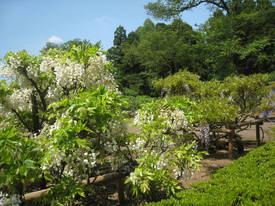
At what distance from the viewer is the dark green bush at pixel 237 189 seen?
329 centimetres

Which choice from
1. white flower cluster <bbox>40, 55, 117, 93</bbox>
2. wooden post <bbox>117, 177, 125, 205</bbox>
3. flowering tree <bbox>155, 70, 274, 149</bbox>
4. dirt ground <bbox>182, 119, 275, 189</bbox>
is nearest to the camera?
white flower cluster <bbox>40, 55, 117, 93</bbox>

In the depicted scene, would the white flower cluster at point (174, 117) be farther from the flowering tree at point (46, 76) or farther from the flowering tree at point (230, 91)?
the flowering tree at point (230, 91)

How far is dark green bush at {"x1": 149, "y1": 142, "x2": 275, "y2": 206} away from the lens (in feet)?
10.8

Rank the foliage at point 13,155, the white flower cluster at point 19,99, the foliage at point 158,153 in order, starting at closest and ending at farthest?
the foliage at point 13,155 → the foliage at point 158,153 → the white flower cluster at point 19,99

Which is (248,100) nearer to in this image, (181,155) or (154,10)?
(181,155)

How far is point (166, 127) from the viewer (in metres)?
4.14

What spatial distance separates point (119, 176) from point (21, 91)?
289 cm

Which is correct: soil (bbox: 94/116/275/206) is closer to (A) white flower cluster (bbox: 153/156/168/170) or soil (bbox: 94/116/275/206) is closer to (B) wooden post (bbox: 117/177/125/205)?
(B) wooden post (bbox: 117/177/125/205)

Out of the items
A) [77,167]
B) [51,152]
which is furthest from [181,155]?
[51,152]

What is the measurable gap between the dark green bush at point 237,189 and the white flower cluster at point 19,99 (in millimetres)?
3504

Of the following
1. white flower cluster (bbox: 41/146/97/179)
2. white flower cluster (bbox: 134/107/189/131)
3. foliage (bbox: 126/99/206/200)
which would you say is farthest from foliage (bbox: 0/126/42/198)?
white flower cluster (bbox: 134/107/189/131)

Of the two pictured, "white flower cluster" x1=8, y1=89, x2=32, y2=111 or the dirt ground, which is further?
the dirt ground

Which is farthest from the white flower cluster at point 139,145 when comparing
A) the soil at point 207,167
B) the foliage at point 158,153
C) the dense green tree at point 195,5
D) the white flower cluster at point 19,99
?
the dense green tree at point 195,5

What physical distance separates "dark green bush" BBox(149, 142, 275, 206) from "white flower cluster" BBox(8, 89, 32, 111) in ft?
11.5
